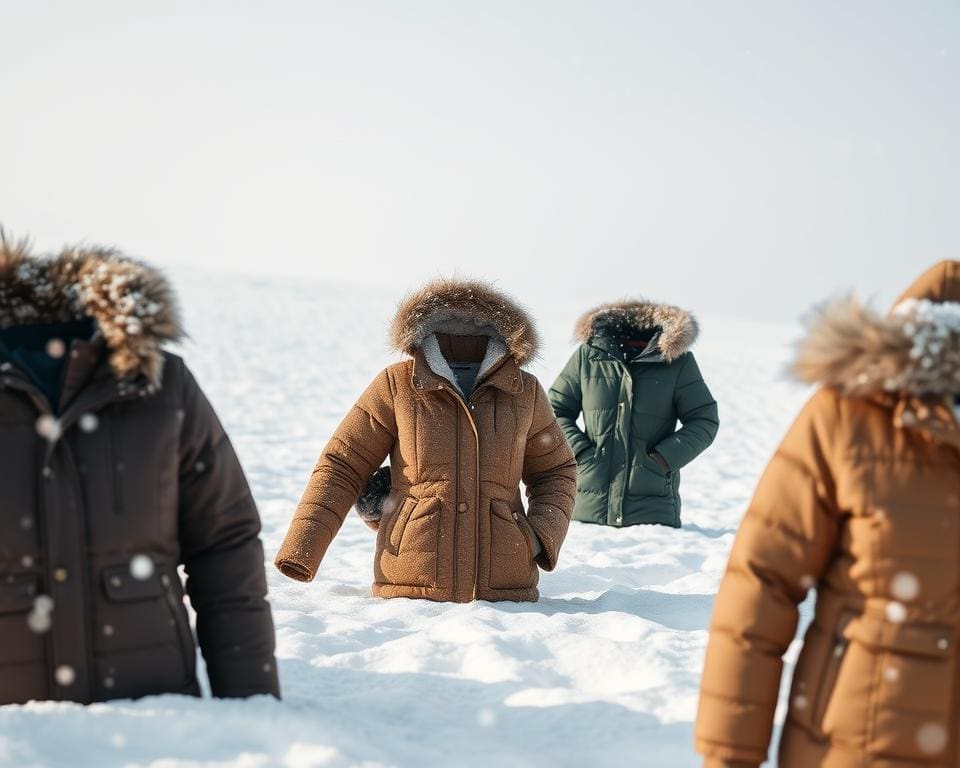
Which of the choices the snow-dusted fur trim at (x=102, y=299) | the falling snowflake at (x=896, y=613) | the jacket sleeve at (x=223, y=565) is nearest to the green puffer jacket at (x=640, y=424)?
the jacket sleeve at (x=223, y=565)

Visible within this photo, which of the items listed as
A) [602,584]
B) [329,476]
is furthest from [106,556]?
[602,584]

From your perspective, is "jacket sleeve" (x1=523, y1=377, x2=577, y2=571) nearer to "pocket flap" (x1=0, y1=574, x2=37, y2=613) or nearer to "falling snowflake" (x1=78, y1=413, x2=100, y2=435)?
"falling snowflake" (x1=78, y1=413, x2=100, y2=435)

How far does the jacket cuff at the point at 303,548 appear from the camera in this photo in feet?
15.1

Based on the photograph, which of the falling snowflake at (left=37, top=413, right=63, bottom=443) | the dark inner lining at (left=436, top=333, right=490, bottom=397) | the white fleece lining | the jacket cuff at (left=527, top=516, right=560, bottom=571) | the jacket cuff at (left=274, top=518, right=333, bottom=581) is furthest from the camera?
the dark inner lining at (left=436, top=333, right=490, bottom=397)

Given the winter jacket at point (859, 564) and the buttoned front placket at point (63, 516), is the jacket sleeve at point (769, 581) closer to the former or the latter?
the winter jacket at point (859, 564)

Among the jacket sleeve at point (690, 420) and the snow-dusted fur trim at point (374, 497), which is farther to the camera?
the jacket sleeve at point (690, 420)

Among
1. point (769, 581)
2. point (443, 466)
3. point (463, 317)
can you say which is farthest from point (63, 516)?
point (463, 317)

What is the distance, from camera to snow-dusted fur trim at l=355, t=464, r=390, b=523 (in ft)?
16.1

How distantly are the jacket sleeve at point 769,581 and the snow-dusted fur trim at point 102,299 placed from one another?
1.36 m

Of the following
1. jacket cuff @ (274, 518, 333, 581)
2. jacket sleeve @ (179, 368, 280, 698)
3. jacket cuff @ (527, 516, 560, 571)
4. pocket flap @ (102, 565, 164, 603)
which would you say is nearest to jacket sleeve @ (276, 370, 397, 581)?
jacket cuff @ (274, 518, 333, 581)

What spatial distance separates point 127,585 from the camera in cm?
249

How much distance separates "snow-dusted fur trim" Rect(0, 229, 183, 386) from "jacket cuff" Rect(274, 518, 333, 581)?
7.09 ft

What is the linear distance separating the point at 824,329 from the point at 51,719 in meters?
1.84

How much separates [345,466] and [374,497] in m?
0.21
